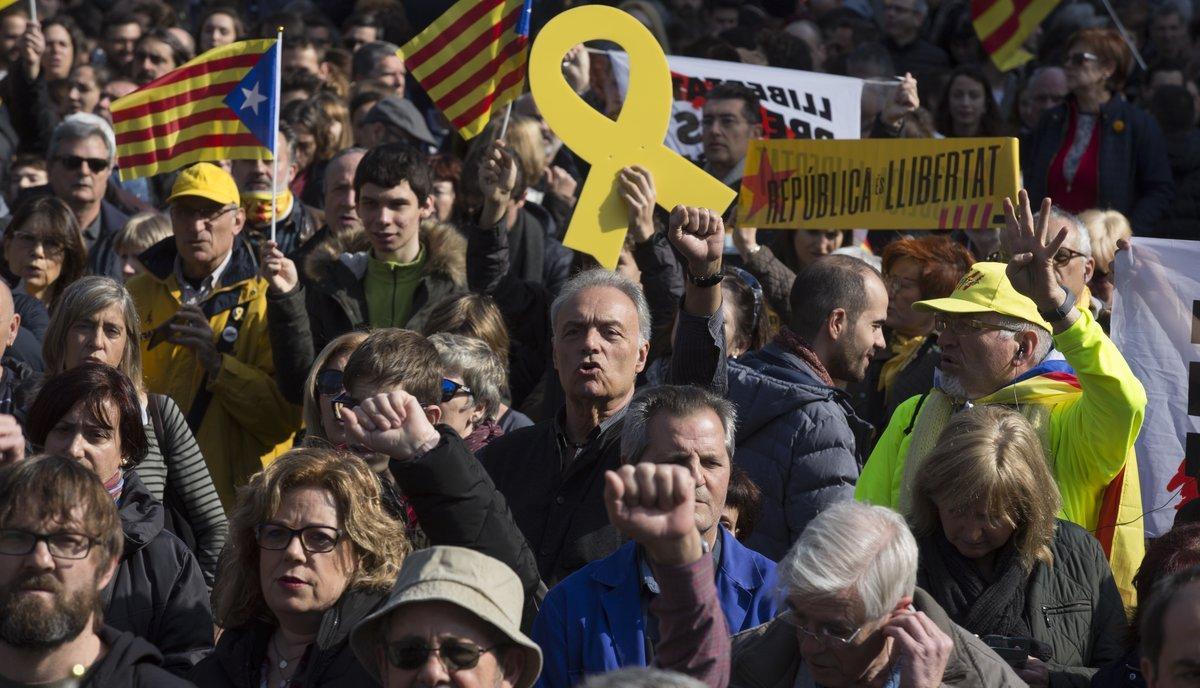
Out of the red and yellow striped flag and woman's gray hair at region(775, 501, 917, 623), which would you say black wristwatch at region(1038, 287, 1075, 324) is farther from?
the red and yellow striped flag

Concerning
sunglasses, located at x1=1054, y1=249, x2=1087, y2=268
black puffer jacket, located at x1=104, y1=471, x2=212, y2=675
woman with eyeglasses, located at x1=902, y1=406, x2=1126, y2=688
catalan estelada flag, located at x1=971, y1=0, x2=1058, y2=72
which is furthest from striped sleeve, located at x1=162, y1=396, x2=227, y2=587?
catalan estelada flag, located at x1=971, y1=0, x2=1058, y2=72

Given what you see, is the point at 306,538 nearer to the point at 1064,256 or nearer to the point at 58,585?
the point at 58,585

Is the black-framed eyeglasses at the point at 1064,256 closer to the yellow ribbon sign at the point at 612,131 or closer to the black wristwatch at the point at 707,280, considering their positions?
the yellow ribbon sign at the point at 612,131

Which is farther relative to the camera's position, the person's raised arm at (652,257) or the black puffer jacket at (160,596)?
the person's raised arm at (652,257)

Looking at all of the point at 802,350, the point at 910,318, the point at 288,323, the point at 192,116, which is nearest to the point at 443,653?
the point at 802,350

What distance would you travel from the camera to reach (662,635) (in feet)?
11.8

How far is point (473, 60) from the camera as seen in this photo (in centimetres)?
812

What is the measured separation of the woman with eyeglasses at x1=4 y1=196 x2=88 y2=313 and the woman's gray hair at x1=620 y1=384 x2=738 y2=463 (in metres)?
4.11

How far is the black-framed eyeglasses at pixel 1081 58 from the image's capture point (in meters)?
9.66

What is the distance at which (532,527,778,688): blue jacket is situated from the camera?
416 centimetres

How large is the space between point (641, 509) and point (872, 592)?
0.64 meters

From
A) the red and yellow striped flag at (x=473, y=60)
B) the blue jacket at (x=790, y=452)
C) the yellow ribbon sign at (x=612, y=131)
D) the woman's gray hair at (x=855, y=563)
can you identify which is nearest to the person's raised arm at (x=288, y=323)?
the yellow ribbon sign at (x=612, y=131)

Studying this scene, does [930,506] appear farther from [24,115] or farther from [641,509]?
[24,115]

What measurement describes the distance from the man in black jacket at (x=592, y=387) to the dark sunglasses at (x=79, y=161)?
14.4 ft
